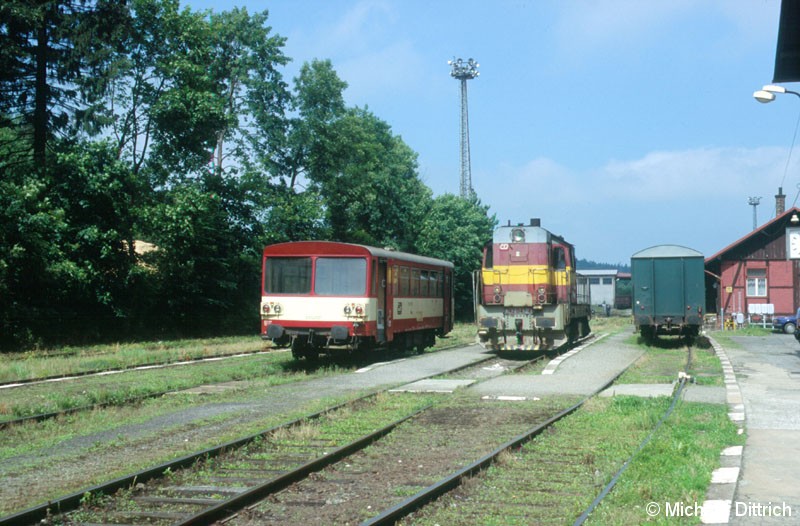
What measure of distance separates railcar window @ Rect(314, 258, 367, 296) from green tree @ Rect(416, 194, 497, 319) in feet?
102

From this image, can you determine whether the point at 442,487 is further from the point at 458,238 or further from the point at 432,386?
the point at 458,238

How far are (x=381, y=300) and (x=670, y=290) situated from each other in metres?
12.7

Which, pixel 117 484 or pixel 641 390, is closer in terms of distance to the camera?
pixel 117 484

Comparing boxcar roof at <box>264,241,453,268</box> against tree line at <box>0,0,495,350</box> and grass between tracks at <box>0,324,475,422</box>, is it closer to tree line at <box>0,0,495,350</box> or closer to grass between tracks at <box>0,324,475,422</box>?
grass between tracks at <box>0,324,475,422</box>

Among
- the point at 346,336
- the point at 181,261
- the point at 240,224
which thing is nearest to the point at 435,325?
the point at 346,336

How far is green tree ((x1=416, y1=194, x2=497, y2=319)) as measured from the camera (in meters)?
50.8

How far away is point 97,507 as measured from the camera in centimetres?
675

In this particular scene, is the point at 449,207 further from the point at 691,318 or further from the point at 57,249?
the point at 57,249

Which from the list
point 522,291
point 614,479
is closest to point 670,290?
point 522,291

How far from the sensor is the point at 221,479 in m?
7.79

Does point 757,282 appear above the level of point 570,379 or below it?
above

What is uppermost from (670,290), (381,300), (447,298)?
(670,290)

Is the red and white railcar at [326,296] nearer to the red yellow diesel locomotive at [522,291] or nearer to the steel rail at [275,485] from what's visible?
the red yellow diesel locomotive at [522,291]

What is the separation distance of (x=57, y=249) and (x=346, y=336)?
36.3ft
